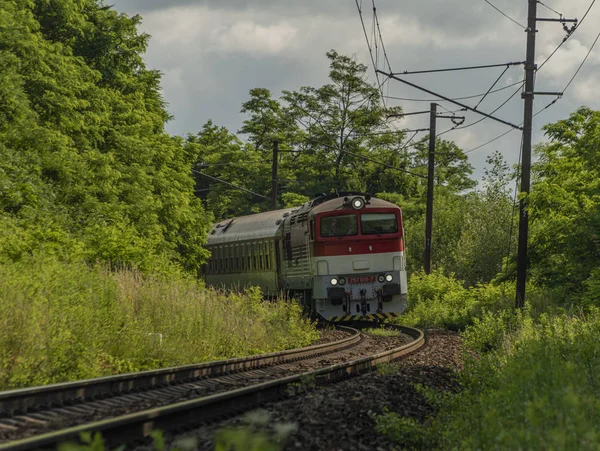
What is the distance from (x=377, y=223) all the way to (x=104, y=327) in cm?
1139

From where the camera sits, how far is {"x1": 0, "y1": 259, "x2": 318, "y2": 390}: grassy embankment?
36.3 ft

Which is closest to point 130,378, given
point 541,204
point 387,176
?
point 541,204

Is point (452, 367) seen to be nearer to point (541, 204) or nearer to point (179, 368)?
point (179, 368)

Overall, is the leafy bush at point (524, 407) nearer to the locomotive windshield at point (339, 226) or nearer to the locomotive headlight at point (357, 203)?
the locomotive windshield at point (339, 226)

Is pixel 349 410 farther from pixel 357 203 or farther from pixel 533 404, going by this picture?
pixel 357 203

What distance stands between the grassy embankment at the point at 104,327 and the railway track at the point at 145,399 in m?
1.12

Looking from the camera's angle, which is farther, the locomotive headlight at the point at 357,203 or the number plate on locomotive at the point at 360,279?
the locomotive headlight at the point at 357,203

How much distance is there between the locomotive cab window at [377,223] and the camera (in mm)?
23078

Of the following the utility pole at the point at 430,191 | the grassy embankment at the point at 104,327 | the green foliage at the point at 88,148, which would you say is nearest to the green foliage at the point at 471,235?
the utility pole at the point at 430,191

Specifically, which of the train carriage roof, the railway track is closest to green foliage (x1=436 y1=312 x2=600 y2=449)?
the railway track

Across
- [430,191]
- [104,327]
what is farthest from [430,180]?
[104,327]

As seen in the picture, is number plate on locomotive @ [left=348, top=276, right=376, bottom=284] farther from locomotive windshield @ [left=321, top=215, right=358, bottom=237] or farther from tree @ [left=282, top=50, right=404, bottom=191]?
tree @ [left=282, top=50, right=404, bottom=191]

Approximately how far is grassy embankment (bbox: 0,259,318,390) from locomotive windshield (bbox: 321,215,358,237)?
420 centimetres

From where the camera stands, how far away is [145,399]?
9.49m
